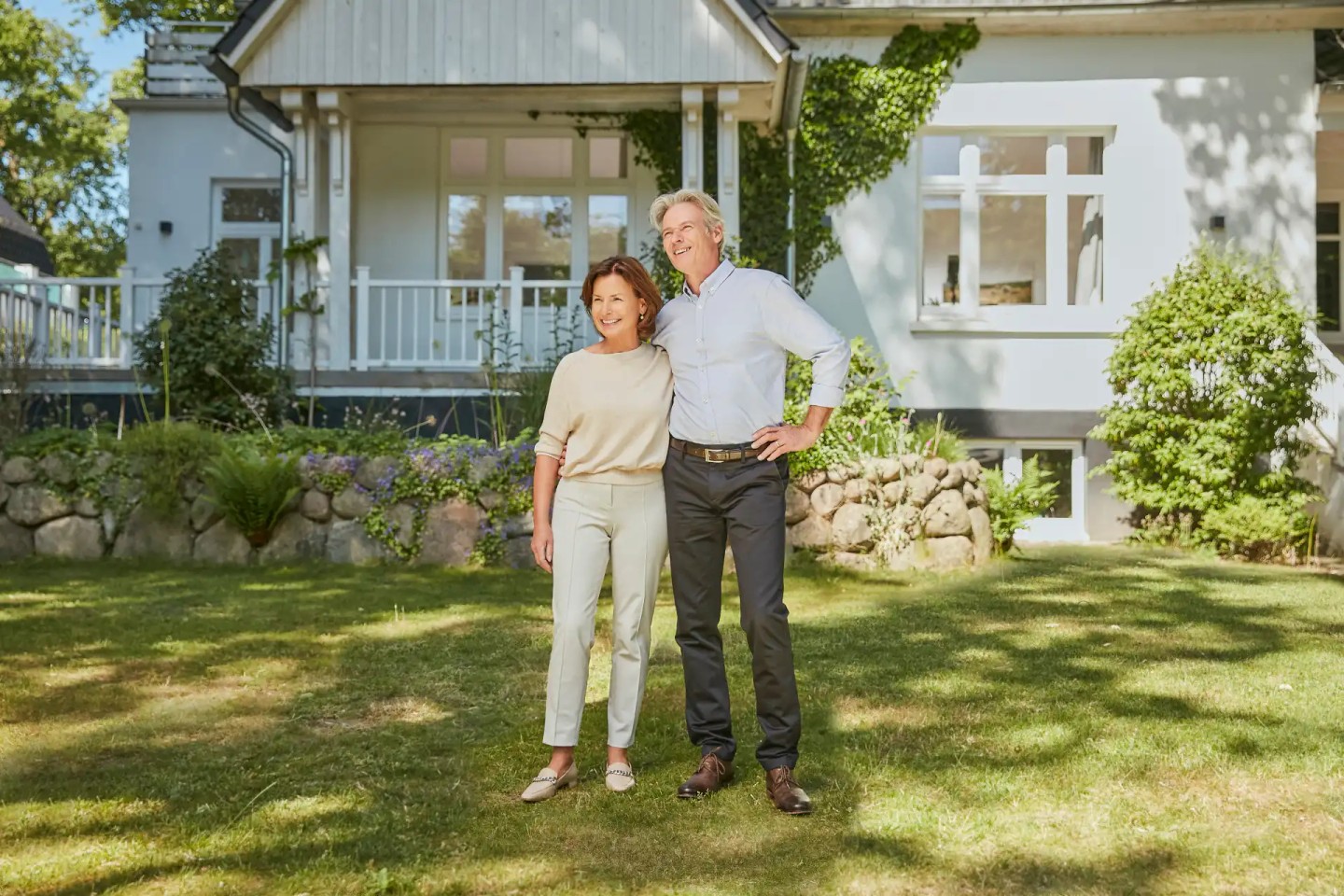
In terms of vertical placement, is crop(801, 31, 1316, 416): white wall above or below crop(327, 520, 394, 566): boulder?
above

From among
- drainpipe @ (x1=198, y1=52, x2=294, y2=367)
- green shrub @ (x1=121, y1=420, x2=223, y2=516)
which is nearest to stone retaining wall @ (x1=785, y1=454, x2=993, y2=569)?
green shrub @ (x1=121, y1=420, x2=223, y2=516)

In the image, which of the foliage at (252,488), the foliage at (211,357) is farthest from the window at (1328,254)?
the foliage at (252,488)

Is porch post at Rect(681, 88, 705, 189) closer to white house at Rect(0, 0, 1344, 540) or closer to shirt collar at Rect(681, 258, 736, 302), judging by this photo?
white house at Rect(0, 0, 1344, 540)

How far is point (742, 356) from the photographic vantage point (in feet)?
12.5

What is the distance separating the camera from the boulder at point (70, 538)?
9.09m

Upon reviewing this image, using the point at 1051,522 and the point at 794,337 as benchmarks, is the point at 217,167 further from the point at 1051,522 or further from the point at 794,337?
the point at 794,337

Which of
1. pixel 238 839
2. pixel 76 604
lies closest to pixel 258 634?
pixel 76 604

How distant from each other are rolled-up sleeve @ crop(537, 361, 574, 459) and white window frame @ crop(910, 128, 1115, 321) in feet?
29.7

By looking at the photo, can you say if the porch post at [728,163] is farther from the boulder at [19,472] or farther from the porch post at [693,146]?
the boulder at [19,472]

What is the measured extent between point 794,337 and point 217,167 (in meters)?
13.3

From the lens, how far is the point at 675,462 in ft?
12.6

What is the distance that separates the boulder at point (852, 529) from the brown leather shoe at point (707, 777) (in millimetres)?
4923

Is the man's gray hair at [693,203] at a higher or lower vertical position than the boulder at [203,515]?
higher

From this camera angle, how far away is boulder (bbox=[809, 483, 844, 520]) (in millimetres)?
8836
